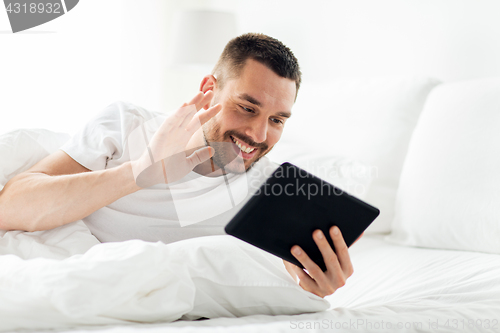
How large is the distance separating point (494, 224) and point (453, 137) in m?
0.25

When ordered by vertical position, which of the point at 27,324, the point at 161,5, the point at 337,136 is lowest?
the point at 337,136

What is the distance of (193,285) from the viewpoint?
1.87 feet

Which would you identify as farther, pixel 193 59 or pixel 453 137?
pixel 193 59

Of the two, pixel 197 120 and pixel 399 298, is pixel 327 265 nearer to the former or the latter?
pixel 399 298

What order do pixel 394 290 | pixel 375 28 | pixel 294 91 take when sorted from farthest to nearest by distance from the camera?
1. pixel 375 28
2. pixel 294 91
3. pixel 394 290

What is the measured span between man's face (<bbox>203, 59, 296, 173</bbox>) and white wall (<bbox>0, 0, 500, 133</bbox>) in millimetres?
736

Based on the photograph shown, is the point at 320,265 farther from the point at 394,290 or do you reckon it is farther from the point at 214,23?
the point at 214,23

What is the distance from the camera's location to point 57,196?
81cm

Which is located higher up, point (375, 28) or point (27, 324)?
point (375, 28)

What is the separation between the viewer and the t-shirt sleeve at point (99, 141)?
3.09 feet

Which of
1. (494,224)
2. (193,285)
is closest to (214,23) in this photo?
(494,224)

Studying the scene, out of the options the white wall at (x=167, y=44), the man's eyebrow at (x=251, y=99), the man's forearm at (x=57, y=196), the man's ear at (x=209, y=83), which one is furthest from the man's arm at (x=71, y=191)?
the white wall at (x=167, y=44)

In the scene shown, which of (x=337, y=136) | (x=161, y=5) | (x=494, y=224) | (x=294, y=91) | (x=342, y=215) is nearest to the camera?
(x=342, y=215)

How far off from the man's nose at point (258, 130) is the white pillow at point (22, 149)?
50 cm
